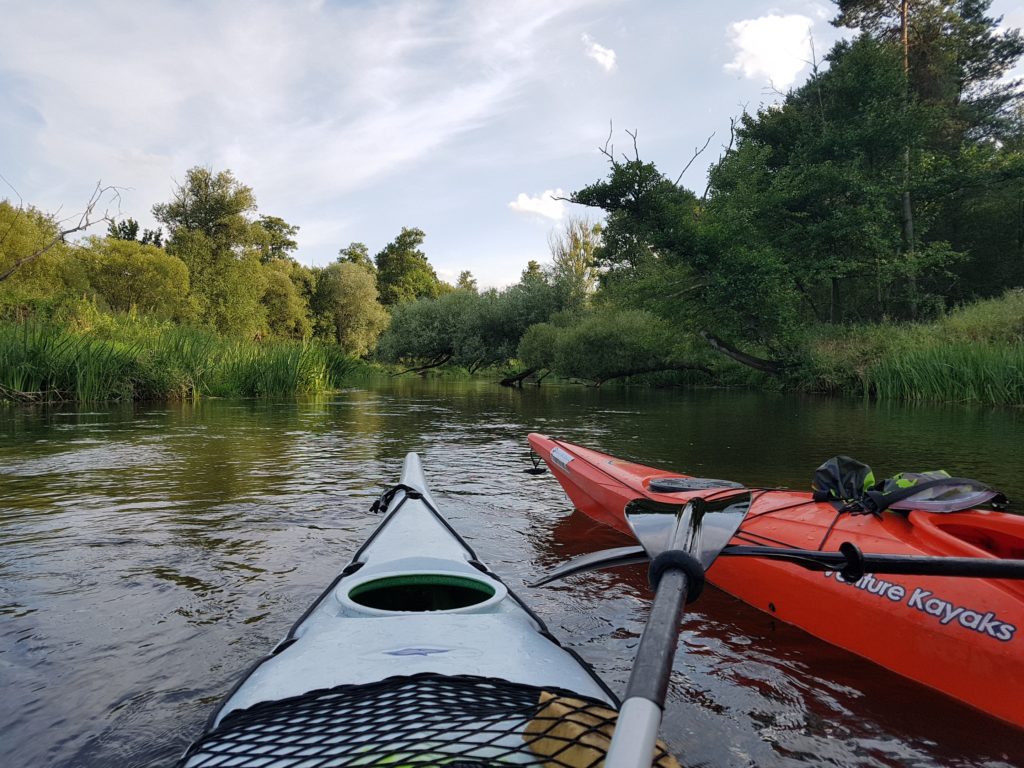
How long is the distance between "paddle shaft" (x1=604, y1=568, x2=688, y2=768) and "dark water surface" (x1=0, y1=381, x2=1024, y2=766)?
86cm

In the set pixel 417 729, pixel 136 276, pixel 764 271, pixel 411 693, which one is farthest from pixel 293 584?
pixel 136 276

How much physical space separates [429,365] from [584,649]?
2484 centimetres

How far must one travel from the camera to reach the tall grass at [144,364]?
8812mm

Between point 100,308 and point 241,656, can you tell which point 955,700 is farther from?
point 100,308

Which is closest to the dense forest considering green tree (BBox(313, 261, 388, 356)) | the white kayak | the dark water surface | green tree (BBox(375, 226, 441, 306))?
the dark water surface

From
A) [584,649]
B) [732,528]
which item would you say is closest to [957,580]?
[732,528]

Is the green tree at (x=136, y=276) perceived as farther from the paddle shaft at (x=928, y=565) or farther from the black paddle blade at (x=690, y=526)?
the paddle shaft at (x=928, y=565)

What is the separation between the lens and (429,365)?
26609 mm

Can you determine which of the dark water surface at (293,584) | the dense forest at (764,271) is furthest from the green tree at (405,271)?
the dark water surface at (293,584)

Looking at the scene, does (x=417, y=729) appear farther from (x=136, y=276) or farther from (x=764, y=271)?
(x=136, y=276)

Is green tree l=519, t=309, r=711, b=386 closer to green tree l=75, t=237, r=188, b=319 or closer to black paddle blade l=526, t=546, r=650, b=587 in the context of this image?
green tree l=75, t=237, r=188, b=319

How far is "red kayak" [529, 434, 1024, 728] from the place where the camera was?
1675mm

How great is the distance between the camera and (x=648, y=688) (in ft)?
2.52

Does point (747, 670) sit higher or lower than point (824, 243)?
lower
